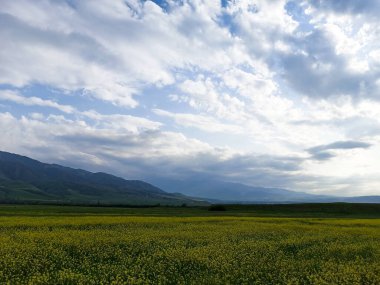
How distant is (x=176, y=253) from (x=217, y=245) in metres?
4.22

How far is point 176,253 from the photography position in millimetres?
20797

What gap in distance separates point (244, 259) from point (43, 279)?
Result: 31.8ft

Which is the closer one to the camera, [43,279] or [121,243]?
[43,279]

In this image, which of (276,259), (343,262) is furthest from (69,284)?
(343,262)

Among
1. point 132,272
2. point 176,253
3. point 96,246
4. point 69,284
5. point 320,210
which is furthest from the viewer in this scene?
point 320,210

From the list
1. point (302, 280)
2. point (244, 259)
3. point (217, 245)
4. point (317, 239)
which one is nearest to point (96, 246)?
point (217, 245)

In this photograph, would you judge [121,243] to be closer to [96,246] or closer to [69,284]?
[96,246]

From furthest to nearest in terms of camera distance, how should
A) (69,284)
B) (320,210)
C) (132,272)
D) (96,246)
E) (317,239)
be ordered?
(320,210)
(317,239)
(96,246)
(132,272)
(69,284)

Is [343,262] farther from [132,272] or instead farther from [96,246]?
[96,246]

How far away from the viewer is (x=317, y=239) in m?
29.1

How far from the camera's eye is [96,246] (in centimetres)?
2339

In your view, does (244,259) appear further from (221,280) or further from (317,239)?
(317,239)

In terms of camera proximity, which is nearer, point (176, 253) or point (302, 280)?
point (302, 280)

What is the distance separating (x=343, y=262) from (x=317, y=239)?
9.73 meters
